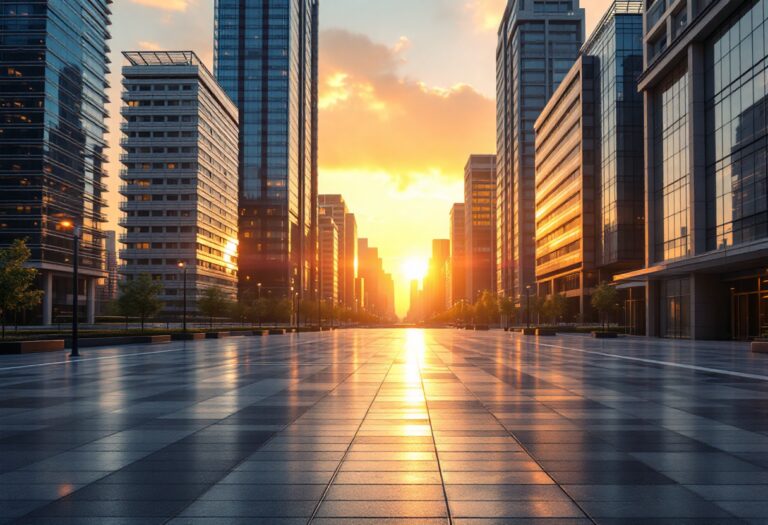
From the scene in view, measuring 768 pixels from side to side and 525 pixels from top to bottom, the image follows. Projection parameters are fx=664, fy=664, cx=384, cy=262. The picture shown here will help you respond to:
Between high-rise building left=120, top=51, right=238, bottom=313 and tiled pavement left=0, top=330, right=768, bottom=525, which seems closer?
tiled pavement left=0, top=330, right=768, bottom=525

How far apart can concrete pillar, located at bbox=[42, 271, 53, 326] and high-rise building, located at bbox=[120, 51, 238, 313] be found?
37294 millimetres

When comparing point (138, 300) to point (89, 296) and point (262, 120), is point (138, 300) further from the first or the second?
point (262, 120)

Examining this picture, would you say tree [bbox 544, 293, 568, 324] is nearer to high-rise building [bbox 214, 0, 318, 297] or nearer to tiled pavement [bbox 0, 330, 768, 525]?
tiled pavement [bbox 0, 330, 768, 525]

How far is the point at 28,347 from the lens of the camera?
1341 inches

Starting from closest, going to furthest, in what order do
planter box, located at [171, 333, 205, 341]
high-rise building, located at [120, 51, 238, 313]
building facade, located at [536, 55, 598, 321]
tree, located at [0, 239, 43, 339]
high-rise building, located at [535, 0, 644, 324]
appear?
tree, located at [0, 239, 43, 339], planter box, located at [171, 333, 205, 341], high-rise building, located at [535, 0, 644, 324], building facade, located at [536, 55, 598, 321], high-rise building, located at [120, 51, 238, 313]

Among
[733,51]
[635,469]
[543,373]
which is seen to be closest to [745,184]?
[733,51]

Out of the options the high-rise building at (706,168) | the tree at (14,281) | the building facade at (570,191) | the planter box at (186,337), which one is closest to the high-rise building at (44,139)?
the planter box at (186,337)

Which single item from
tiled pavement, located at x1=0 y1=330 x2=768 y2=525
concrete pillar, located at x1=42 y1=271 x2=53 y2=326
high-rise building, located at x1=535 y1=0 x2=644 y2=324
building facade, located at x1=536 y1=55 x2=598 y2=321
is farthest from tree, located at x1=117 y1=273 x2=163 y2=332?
building facade, located at x1=536 y1=55 x2=598 y2=321

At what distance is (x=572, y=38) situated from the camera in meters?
162

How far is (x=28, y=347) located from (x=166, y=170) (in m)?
119

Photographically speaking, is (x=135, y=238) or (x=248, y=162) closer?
(x=135, y=238)

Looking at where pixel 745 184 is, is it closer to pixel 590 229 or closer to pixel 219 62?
pixel 590 229

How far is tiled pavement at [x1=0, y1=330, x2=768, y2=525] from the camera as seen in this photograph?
6.19 m

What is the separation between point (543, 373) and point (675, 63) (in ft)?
156
